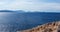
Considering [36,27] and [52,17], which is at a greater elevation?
[52,17]

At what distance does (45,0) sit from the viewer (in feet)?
6.39

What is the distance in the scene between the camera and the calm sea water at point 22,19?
1.88 meters

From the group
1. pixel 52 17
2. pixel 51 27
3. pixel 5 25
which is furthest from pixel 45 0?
pixel 5 25

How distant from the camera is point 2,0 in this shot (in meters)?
1.92

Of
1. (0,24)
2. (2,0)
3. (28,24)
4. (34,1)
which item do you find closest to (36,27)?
(28,24)

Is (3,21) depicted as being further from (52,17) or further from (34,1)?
(52,17)

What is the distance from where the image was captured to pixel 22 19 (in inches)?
76.2

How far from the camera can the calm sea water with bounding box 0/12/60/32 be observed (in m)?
1.88

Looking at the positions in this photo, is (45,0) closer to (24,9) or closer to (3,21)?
(24,9)

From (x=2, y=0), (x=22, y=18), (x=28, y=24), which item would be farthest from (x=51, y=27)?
(x=2, y=0)

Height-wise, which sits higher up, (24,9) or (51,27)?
(24,9)

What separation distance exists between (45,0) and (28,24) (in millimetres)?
489

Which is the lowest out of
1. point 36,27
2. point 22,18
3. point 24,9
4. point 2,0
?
point 36,27

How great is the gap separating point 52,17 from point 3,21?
80 centimetres
